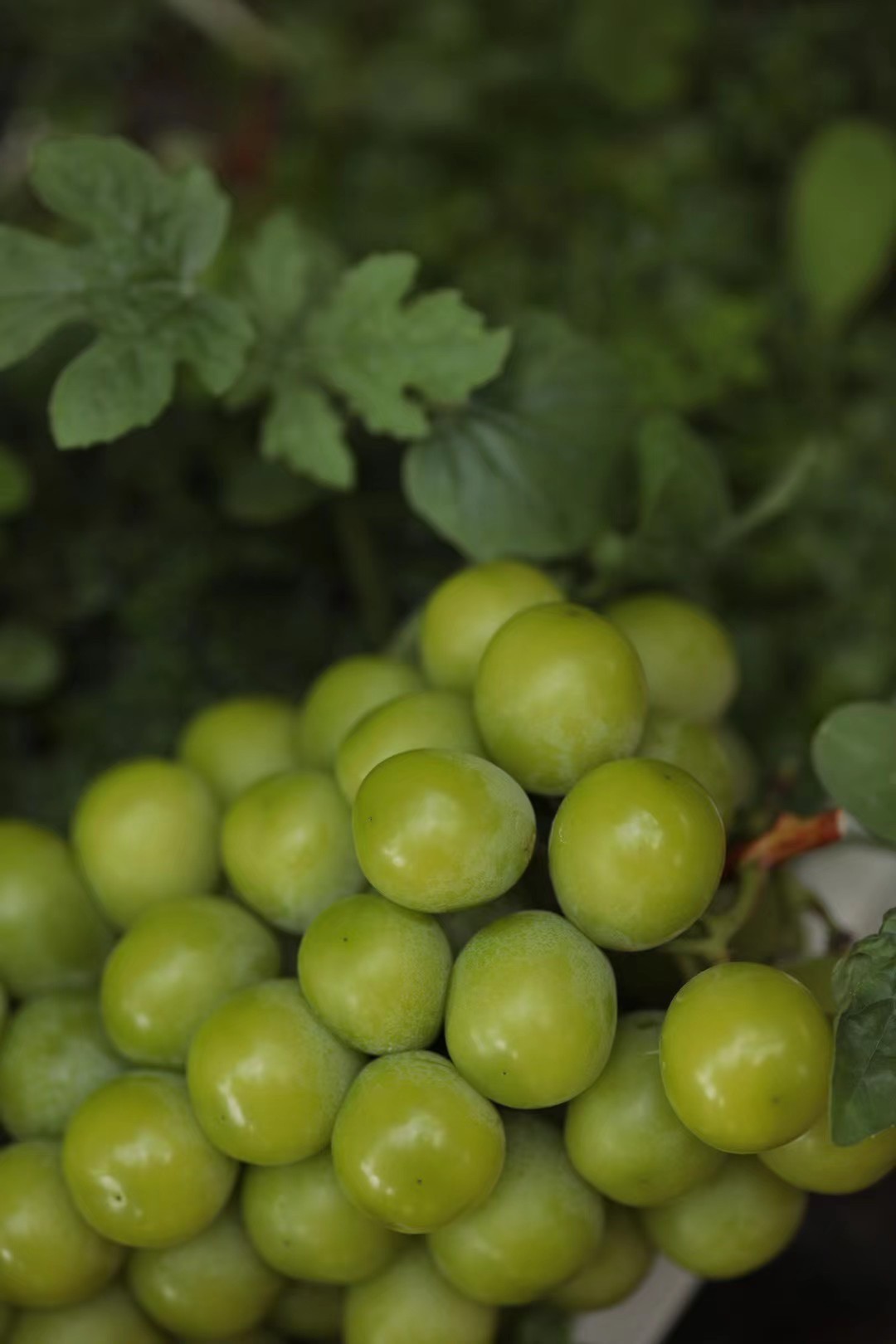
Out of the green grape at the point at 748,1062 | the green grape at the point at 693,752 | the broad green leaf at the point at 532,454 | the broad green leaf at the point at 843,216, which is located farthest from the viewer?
the broad green leaf at the point at 843,216

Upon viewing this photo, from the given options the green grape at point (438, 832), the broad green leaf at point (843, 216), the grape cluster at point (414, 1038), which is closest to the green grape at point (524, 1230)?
the grape cluster at point (414, 1038)

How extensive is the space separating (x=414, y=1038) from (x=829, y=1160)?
16cm

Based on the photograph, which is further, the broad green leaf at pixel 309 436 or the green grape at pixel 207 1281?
the broad green leaf at pixel 309 436

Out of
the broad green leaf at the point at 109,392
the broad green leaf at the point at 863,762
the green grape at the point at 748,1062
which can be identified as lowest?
the green grape at the point at 748,1062

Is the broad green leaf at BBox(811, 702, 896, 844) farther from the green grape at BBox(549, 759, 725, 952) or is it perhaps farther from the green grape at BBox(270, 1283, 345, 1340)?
the green grape at BBox(270, 1283, 345, 1340)

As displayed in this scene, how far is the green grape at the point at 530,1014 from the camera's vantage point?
1.47ft

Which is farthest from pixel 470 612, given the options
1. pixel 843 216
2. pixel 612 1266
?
pixel 843 216

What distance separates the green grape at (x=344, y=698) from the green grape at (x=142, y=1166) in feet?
0.55

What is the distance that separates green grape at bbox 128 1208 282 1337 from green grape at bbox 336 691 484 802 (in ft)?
0.61

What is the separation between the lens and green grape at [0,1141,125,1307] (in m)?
0.49

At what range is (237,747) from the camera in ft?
2.01

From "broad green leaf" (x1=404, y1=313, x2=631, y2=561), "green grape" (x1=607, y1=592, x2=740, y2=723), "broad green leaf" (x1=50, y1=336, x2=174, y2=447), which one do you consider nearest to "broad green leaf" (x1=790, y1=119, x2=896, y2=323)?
"broad green leaf" (x1=404, y1=313, x2=631, y2=561)

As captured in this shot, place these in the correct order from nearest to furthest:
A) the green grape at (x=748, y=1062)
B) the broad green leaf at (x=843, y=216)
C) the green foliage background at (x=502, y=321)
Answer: the green grape at (x=748, y=1062), the green foliage background at (x=502, y=321), the broad green leaf at (x=843, y=216)

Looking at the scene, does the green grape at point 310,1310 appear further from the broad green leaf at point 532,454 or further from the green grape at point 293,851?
the broad green leaf at point 532,454
